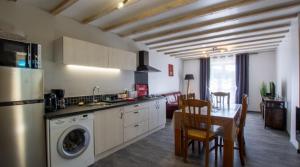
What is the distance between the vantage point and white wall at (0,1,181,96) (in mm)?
2426

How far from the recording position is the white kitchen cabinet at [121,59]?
354cm

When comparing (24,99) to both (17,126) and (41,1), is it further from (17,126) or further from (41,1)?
(41,1)

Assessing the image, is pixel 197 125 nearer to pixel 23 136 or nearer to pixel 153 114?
pixel 153 114

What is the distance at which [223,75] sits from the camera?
281 inches

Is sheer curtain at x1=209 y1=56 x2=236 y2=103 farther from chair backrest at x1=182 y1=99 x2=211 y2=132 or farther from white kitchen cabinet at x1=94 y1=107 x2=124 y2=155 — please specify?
white kitchen cabinet at x1=94 y1=107 x2=124 y2=155

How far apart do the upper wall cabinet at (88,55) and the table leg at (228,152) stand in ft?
8.70

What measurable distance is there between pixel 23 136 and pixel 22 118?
0.22 meters

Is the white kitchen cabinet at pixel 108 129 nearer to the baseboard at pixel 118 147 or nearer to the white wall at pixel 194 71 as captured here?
the baseboard at pixel 118 147

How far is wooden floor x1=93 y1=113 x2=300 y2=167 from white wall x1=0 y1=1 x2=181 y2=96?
1.48 m

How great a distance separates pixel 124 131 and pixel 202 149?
1.59m

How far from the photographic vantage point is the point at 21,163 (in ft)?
6.10

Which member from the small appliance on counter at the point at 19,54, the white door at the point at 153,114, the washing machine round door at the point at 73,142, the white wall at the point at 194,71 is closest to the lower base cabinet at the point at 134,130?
the white door at the point at 153,114

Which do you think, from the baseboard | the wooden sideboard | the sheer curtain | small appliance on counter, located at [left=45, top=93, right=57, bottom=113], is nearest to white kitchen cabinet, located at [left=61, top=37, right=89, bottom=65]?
small appliance on counter, located at [left=45, top=93, right=57, bottom=113]

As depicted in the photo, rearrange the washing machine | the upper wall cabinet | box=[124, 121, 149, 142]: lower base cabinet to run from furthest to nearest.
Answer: box=[124, 121, 149, 142]: lower base cabinet
the upper wall cabinet
the washing machine
